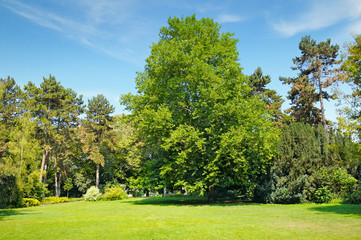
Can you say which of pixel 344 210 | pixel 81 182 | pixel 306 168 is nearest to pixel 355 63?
pixel 344 210

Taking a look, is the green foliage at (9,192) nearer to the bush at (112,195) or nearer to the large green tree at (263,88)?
the bush at (112,195)

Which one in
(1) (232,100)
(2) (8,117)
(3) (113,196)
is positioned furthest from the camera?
(2) (8,117)

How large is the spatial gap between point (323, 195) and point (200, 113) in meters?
10.5

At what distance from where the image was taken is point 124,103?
22984 millimetres

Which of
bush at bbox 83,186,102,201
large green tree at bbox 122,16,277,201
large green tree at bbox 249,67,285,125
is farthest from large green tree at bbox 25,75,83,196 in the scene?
large green tree at bbox 249,67,285,125

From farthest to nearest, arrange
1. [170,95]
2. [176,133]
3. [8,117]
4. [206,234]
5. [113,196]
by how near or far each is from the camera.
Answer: [8,117] < [113,196] < [170,95] < [176,133] < [206,234]

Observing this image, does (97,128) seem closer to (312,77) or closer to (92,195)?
(92,195)

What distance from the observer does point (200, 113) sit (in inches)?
774

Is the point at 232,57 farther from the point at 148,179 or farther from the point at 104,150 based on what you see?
the point at 104,150

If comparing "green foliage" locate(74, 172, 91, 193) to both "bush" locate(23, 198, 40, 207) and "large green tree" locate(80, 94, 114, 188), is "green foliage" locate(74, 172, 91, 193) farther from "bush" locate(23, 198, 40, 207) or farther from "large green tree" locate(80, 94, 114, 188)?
"bush" locate(23, 198, 40, 207)

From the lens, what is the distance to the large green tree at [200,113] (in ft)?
59.8

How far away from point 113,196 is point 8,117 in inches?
870

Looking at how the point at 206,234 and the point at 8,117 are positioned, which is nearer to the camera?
the point at 206,234

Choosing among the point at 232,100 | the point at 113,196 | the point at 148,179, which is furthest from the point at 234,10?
the point at 113,196
